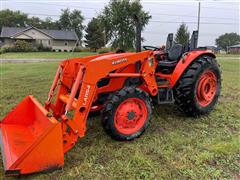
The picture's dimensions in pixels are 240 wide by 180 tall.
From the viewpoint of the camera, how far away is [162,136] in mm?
3963

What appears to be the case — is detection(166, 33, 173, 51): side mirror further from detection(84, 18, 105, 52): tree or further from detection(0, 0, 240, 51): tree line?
detection(84, 18, 105, 52): tree

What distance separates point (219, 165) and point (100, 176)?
4.81 feet

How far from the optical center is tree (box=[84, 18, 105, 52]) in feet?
160

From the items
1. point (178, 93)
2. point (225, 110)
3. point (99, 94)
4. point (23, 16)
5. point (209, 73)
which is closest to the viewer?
point (99, 94)

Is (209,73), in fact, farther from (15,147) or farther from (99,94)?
(15,147)

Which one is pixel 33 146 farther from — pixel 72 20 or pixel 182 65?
pixel 72 20

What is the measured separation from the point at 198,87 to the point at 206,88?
1.19 ft

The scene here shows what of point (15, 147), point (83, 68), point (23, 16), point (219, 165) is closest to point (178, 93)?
point (219, 165)

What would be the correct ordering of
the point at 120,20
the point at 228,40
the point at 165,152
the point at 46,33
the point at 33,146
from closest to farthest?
the point at 33,146 < the point at 165,152 < the point at 120,20 < the point at 46,33 < the point at 228,40

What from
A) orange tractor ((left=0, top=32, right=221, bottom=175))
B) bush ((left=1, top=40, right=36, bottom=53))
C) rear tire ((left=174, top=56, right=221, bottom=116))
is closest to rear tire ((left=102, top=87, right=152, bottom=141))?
orange tractor ((left=0, top=32, right=221, bottom=175))

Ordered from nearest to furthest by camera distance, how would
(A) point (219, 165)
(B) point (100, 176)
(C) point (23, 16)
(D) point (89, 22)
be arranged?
1. (B) point (100, 176)
2. (A) point (219, 165)
3. (D) point (89, 22)
4. (C) point (23, 16)

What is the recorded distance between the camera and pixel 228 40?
92938 mm

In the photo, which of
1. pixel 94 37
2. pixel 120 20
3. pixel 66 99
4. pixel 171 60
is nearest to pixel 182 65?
pixel 171 60

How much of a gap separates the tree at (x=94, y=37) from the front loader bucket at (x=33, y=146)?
144 ft
